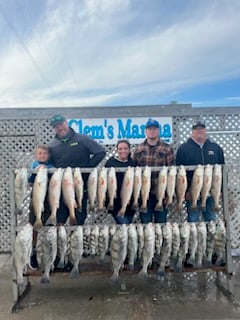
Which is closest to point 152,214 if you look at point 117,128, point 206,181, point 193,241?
point 193,241

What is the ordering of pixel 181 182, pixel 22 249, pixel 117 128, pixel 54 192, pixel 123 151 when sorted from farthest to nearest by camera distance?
pixel 117 128 → pixel 123 151 → pixel 181 182 → pixel 54 192 → pixel 22 249

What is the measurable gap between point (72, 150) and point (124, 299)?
1675mm

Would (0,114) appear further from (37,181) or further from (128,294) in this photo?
(128,294)

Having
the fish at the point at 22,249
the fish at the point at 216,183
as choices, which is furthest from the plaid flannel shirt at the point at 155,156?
the fish at the point at 22,249

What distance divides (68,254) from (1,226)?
2.16 metres

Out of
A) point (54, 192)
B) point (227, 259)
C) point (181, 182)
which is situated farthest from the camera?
point (227, 259)

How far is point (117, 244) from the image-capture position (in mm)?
3494

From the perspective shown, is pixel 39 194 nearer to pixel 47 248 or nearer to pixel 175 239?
pixel 47 248

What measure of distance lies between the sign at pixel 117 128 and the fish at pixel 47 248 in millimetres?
2078

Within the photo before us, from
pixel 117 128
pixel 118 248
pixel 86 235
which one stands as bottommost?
pixel 118 248

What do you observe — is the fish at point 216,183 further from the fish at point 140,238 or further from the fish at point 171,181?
the fish at point 140,238

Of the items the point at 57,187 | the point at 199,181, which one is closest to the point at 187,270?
the point at 199,181

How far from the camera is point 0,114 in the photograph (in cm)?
539

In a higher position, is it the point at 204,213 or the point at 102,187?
the point at 102,187
